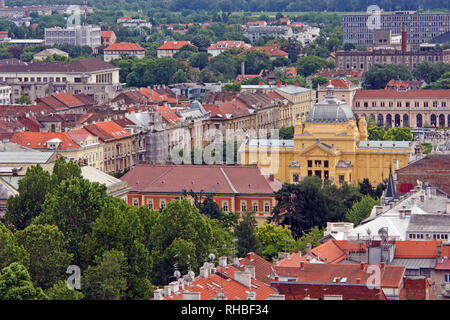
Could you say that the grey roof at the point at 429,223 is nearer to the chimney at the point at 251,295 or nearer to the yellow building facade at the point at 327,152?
the chimney at the point at 251,295

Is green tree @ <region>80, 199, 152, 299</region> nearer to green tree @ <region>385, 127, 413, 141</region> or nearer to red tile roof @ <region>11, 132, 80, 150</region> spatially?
red tile roof @ <region>11, 132, 80, 150</region>

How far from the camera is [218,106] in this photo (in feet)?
356

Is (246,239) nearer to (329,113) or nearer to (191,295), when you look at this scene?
(191,295)

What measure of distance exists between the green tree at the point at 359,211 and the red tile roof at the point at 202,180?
20.9 ft

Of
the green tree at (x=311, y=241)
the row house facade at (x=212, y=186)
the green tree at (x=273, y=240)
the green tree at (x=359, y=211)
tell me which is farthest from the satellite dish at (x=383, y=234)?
the row house facade at (x=212, y=186)

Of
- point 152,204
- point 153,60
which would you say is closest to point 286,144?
point 152,204

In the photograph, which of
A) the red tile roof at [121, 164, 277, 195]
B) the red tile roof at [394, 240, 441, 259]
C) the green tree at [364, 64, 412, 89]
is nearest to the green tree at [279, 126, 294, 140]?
the red tile roof at [121, 164, 277, 195]

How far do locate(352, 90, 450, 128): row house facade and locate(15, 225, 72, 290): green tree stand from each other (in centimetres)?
9750

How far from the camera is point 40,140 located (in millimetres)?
80438

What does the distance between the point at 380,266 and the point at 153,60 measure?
136m

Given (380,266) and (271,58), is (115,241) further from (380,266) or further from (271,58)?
(271,58)

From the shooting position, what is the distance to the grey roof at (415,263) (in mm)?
39281

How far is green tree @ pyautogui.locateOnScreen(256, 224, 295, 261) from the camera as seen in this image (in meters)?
51.2
